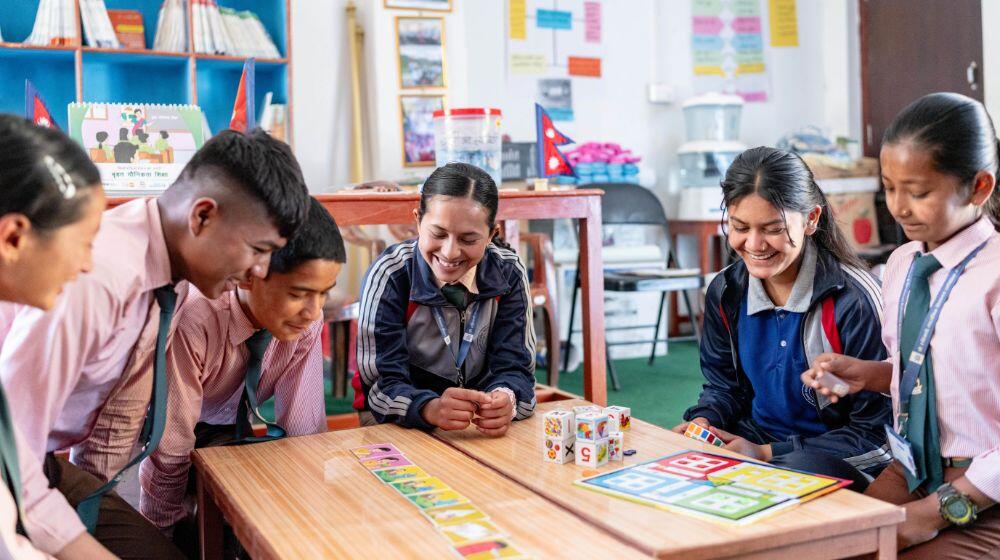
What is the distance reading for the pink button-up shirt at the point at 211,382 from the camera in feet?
5.82

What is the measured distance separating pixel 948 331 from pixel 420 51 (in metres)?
3.68

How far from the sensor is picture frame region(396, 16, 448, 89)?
15.7 feet

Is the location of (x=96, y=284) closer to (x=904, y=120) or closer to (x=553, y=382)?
(x=904, y=120)

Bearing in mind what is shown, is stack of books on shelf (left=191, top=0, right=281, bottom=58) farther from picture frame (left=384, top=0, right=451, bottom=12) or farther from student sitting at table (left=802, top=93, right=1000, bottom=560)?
student sitting at table (left=802, top=93, right=1000, bottom=560)

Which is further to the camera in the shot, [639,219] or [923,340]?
[639,219]

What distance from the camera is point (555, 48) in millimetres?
5430

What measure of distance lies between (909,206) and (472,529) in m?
0.91

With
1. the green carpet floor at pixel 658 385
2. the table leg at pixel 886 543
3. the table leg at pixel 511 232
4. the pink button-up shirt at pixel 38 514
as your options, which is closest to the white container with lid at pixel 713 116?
the green carpet floor at pixel 658 385

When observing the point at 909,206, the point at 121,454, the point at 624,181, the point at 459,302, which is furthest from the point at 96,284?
the point at 624,181

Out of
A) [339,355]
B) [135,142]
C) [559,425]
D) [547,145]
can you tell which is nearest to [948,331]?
[559,425]

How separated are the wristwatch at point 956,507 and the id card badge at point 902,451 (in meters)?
0.08

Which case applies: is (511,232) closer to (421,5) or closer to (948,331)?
(421,5)

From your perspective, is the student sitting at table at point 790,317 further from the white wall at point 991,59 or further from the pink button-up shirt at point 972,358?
the white wall at point 991,59

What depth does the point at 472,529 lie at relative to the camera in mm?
1199
